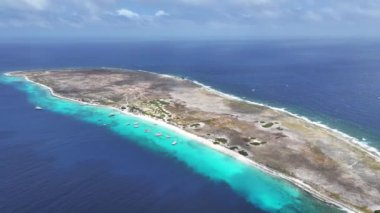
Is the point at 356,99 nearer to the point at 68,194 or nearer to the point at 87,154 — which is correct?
the point at 87,154

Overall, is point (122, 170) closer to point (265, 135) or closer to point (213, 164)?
point (213, 164)

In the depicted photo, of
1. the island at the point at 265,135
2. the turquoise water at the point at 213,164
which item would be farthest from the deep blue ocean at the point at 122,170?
the island at the point at 265,135

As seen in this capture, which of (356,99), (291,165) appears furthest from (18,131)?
(356,99)

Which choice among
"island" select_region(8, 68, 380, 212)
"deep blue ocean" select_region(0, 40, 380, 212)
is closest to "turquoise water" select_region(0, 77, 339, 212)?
"deep blue ocean" select_region(0, 40, 380, 212)

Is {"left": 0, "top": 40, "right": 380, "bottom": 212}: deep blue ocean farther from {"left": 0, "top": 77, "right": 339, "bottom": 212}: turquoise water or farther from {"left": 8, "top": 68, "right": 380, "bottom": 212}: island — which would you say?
{"left": 8, "top": 68, "right": 380, "bottom": 212}: island

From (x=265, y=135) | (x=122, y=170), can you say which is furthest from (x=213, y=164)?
(x=265, y=135)
